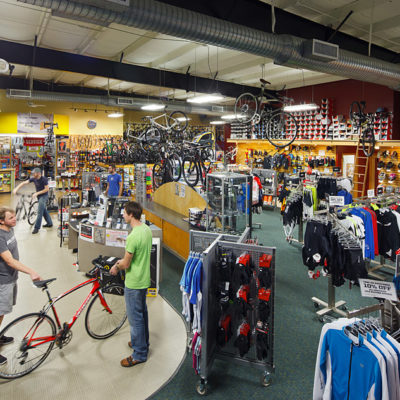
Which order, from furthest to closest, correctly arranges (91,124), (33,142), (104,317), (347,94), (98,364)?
1. (91,124)
2. (33,142)
3. (347,94)
4. (104,317)
5. (98,364)

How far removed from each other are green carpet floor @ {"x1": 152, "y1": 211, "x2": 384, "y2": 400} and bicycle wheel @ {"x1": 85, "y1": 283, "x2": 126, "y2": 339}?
919mm

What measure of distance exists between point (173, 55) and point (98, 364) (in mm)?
8290

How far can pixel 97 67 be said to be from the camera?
9.52m

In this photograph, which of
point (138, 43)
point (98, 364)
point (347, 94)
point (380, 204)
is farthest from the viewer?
point (347, 94)

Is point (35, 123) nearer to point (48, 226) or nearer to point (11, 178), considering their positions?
point (11, 178)

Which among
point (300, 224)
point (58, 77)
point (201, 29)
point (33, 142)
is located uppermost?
point (58, 77)

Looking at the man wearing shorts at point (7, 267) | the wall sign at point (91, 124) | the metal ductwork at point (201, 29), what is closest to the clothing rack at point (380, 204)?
the metal ductwork at point (201, 29)

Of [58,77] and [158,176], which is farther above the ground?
[58,77]

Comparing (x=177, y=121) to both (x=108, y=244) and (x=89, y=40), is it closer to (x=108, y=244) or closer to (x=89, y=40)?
(x=89, y=40)

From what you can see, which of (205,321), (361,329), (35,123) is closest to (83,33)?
(205,321)

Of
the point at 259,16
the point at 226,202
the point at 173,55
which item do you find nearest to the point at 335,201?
the point at 226,202

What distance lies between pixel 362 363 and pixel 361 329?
212 mm

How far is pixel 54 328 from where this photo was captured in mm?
3719

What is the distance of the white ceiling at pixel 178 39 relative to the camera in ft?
19.9
